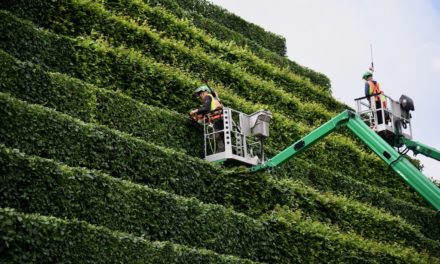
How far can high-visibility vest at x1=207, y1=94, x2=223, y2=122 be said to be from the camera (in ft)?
67.8

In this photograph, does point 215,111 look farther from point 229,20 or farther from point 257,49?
point 229,20

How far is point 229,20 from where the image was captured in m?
33.5

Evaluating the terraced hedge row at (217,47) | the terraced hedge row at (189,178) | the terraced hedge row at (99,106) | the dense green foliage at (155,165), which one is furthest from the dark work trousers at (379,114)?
the terraced hedge row at (217,47)

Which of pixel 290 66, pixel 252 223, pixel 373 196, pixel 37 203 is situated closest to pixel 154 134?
pixel 252 223

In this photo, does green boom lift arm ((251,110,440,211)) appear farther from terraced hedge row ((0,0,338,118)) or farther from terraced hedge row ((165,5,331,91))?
terraced hedge row ((165,5,331,91))

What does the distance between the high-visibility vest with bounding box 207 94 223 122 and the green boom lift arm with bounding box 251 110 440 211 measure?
165 centimetres

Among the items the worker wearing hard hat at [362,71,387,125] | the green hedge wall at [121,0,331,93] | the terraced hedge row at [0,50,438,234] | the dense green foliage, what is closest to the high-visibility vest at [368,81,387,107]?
the worker wearing hard hat at [362,71,387,125]

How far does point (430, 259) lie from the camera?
77.4ft

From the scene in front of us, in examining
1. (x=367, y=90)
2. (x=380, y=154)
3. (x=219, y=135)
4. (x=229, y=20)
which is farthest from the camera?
(x=229, y=20)

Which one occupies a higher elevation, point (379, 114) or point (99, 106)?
point (379, 114)

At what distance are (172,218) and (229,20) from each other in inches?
707

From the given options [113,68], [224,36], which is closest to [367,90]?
[224,36]

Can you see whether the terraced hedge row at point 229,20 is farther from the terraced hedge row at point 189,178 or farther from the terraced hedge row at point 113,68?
the terraced hedge row at point 189,178

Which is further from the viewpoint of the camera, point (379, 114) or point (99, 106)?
point (379, 114)
